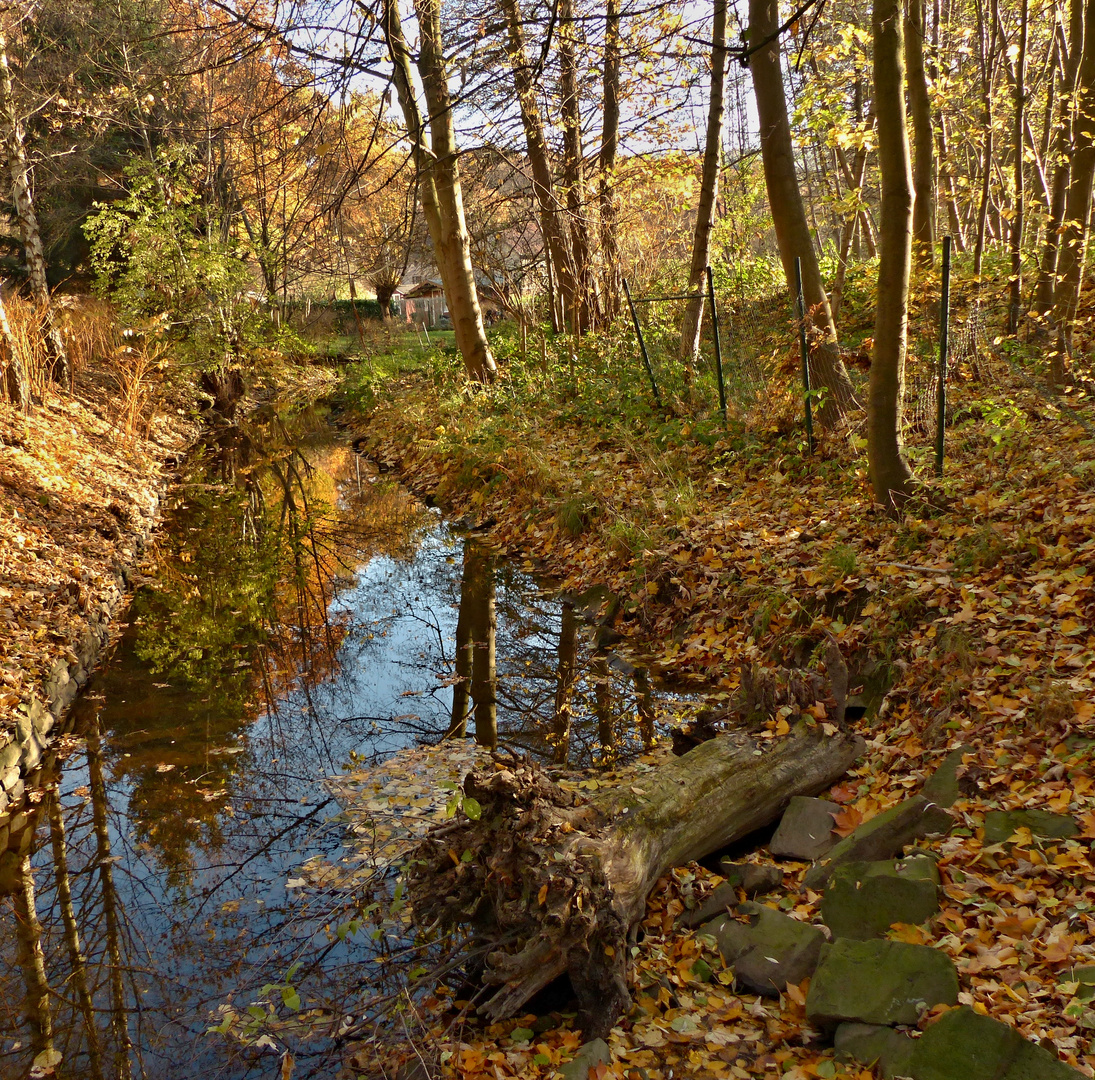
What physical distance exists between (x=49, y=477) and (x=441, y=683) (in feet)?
16.6

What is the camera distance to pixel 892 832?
3.73m

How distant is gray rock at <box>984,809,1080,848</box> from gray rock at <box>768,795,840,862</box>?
0.83 meters

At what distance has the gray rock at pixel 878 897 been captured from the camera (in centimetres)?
330

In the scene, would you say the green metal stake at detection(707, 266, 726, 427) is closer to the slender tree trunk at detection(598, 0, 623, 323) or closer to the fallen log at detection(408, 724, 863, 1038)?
the slender tree trunk at detection(598, 0, 623, 323)

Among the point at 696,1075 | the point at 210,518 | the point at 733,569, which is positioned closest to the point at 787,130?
the point at 733,569

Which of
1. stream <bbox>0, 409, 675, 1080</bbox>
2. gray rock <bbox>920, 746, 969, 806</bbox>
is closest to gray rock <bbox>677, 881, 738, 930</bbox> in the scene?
gray rock <bbox>920, 746, 969, 806</bbox>

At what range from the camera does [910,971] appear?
291cm

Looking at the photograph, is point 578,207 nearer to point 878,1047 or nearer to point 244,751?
point 244,751

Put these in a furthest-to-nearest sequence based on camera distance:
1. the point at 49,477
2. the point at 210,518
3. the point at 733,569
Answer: the point at 210,518, the point at 49,477, the point at 733,569

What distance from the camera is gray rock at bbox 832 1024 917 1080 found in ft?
8.71

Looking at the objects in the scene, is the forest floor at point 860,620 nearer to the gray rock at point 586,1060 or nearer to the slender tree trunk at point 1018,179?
the gray rock at point 586,1060

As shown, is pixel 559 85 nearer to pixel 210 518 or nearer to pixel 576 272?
pixel 576 272

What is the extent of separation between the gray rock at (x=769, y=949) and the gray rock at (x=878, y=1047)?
1.12 feet

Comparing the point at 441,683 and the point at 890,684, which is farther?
the point at 441,683
